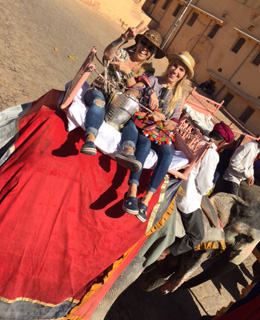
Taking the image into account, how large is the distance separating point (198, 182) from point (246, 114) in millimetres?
20161

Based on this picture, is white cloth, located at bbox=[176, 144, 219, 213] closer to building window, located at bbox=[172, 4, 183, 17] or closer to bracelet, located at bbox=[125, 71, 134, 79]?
bracelet, located at bbox=[125, 71, 134, 79]

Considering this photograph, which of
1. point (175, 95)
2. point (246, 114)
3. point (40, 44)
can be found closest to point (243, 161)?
point (175, 95)

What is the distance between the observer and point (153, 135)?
2.81 metres

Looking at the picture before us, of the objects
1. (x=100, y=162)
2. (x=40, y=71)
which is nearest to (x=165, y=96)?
(x=100, y=162)

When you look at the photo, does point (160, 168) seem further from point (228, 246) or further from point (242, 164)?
point (242, 164)

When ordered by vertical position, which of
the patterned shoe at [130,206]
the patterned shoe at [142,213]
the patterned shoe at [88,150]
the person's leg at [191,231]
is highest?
the patterned shoe at [88,150]

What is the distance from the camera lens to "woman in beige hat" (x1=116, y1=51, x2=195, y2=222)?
242 centimetres

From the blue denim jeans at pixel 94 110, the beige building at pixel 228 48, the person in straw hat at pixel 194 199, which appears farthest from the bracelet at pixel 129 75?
the beige building at pixel 228 48

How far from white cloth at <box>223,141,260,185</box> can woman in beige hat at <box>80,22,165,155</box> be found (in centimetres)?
278

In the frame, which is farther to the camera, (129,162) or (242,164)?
(242,164)

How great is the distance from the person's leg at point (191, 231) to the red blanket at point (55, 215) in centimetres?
92

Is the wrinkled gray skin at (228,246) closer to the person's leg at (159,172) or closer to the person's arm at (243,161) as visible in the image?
the person's arm at (243,161)

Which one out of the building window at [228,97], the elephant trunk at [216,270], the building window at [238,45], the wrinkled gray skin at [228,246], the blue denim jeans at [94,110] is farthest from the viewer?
the building window at [228,97]

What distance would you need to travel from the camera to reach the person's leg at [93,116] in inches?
87.3
